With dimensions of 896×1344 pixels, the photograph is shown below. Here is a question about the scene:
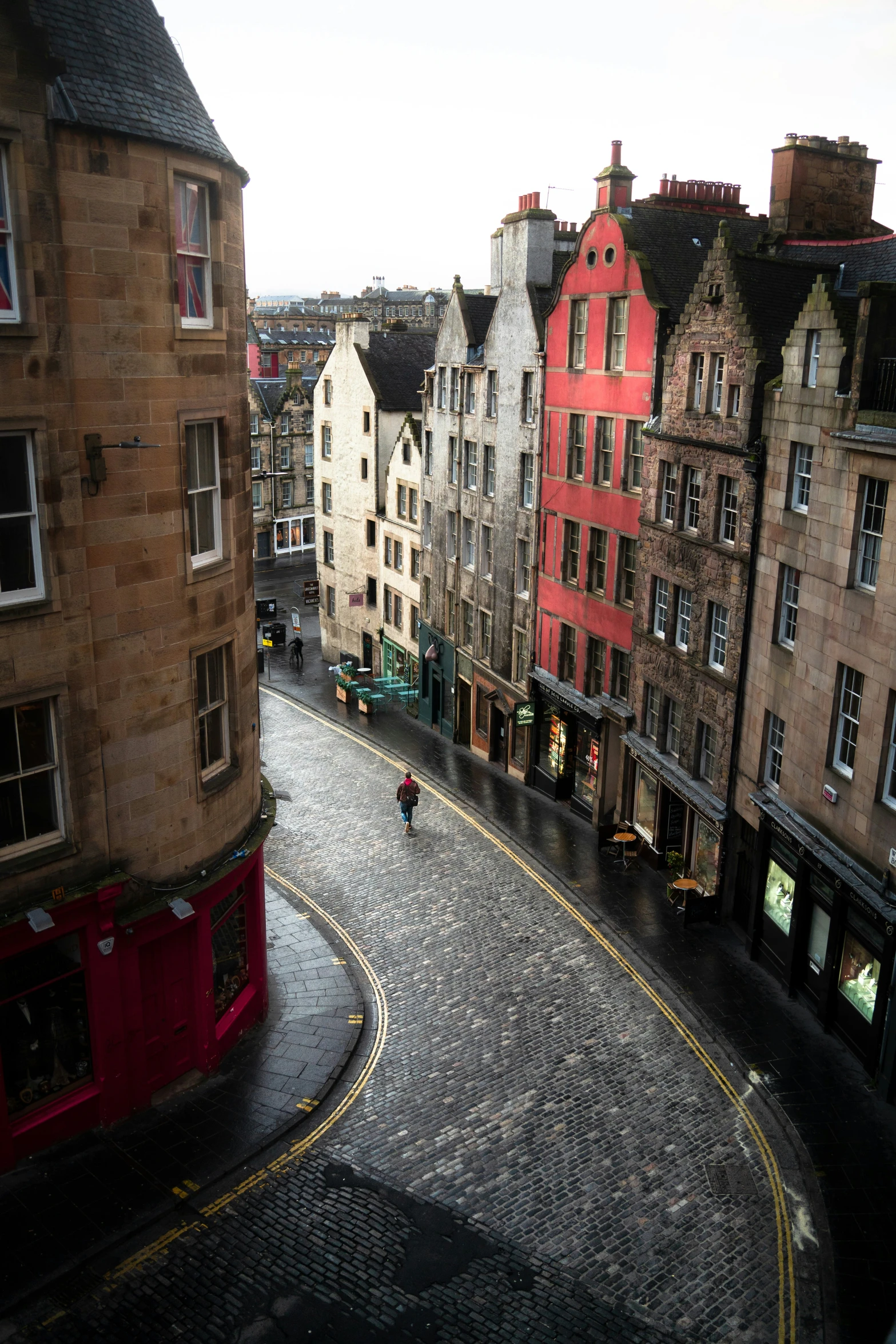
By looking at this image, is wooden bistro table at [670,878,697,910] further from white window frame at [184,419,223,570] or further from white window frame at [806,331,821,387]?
white window frame at [184,419,223,570]

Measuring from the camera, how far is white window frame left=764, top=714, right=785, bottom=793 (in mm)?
23562

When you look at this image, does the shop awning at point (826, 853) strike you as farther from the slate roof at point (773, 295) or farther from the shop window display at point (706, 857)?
the slate roof at point (773, 295)

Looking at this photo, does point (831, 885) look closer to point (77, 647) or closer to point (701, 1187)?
point (701, 1187)

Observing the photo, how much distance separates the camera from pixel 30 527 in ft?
49.1

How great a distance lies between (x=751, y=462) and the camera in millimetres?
23562

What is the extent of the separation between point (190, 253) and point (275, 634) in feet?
127

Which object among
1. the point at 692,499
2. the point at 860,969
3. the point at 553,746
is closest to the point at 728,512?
the point at 692,499

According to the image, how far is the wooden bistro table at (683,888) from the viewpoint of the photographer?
26000mm

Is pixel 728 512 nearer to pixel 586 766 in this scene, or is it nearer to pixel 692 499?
pixel 692 499

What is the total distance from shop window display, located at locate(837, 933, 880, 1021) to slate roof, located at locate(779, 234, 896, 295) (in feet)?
51.1

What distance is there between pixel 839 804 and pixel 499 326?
22452 millimetres

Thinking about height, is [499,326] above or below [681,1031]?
above

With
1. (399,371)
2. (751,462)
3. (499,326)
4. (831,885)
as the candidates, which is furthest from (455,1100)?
(399,371)

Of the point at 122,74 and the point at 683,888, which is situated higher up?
the point at 122,74
